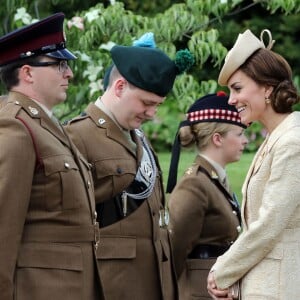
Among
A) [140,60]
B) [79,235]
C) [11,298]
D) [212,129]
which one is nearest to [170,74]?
[140,60]

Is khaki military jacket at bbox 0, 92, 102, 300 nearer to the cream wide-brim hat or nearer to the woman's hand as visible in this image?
the woman's hand

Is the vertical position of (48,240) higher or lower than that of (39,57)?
lower

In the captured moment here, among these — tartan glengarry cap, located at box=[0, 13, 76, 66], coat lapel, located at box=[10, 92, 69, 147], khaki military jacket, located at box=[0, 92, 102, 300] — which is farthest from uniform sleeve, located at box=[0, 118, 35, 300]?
tartan glengarry cap, located at box=[0, 13, 76, 66]

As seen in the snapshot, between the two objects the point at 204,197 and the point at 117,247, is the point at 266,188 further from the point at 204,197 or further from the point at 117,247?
the point at 204,197

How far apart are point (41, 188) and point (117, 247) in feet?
2.81

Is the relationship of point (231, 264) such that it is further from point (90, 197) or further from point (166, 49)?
point (166, 49)

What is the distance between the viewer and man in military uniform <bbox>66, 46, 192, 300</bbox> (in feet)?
19.2

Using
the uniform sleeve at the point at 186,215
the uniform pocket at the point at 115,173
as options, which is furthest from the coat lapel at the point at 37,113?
the uniform sleeve at the point at 186,215

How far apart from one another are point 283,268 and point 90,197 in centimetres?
88

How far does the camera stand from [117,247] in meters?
5.84

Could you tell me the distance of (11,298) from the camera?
4.98 m

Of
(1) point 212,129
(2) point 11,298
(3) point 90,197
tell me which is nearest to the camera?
(2) point 11,298

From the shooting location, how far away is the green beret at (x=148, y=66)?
235 inches

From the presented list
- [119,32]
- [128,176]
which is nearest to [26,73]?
[128,176]
